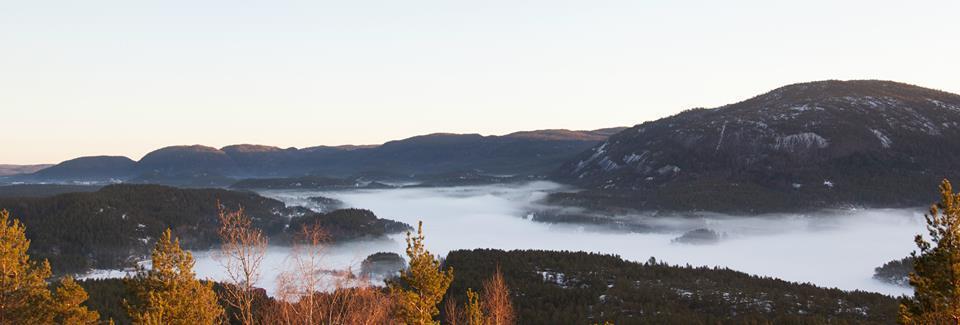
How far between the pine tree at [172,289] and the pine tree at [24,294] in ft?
30.4

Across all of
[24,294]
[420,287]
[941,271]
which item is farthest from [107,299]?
[941,271]

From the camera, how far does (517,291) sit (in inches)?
4503

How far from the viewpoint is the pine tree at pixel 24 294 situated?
45.8 m

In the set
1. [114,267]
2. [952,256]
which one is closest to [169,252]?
[952,256]

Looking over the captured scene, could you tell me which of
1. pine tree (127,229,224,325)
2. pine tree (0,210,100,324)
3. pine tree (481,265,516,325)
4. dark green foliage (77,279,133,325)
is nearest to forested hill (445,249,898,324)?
pine tree (481,265,516,325)

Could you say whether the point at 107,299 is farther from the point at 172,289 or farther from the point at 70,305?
the point at 172,289

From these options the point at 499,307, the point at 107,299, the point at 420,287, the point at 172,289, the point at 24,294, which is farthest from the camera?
the point at 107,299

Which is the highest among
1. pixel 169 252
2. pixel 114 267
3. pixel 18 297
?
pixel 169 252

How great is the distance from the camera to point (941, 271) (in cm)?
2889

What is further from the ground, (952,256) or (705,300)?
(952,256)

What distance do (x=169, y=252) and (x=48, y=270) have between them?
53.6 feet

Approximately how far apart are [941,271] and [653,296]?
7580 cm

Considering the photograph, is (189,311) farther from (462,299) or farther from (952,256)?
(462,299)

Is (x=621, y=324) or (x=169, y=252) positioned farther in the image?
(x=621, y=324)
